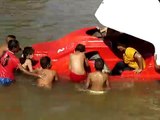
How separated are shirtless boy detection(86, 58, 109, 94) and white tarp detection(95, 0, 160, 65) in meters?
0.87

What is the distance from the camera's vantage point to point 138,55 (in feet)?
32.6

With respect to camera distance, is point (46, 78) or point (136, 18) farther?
point (46, 78)

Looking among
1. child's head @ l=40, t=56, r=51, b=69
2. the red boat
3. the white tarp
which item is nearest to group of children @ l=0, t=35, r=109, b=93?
child's head @ l=40, t=56, r=51, b=69

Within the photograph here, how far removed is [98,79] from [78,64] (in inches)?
25.0

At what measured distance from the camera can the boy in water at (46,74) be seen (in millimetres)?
9914

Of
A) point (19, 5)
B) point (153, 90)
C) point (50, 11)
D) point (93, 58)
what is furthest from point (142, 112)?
point (19, 5)

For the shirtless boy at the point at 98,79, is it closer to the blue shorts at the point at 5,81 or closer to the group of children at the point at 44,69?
the group of children at the point at 44,69

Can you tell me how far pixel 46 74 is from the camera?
32.5 feet

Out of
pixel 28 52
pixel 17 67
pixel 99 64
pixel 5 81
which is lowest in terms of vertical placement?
pixel 5 81

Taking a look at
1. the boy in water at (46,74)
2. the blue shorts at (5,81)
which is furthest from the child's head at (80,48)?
the blue shorts at (5,81)

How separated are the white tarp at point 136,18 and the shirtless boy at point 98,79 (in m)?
0.87

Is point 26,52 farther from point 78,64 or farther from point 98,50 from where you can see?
point 98,50

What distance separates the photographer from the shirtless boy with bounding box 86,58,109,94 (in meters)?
9.63

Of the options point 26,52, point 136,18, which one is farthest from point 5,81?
point 136,18
